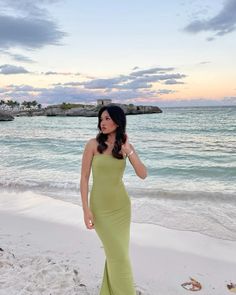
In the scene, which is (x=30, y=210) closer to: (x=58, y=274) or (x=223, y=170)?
(x=58, y=274)

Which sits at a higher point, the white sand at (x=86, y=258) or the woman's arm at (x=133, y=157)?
the woman's arm at (x=133, y=157)

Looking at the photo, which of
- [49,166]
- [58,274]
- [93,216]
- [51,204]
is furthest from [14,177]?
[93,216]

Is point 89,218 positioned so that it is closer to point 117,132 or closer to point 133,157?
point 133,157

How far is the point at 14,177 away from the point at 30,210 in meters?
5.21

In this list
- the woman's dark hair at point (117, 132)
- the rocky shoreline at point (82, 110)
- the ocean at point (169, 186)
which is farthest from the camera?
the rocky shoreline at point (82, 110)

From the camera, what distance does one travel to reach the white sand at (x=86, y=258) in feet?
15.0

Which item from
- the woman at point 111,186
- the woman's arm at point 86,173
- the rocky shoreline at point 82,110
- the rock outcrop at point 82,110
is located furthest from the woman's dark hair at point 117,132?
the rock outcrop at point 82,110

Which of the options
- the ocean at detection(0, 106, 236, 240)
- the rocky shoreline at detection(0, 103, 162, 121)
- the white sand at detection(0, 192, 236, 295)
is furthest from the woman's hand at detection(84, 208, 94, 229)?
the rocky shoreline at detection(0, 103, 162, 121)

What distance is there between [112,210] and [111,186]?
0.24m

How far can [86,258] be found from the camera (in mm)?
5586

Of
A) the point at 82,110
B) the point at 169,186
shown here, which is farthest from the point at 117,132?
the point at 82,110

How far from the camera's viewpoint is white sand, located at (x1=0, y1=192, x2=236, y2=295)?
4.58 metres

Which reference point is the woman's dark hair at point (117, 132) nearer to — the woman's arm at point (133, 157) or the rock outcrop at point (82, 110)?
the woman's arm at point (133, 157)

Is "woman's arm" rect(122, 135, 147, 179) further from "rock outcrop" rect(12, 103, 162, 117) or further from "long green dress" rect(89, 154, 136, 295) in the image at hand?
"rock outcrop" rect(12, 103, 162, 117)
